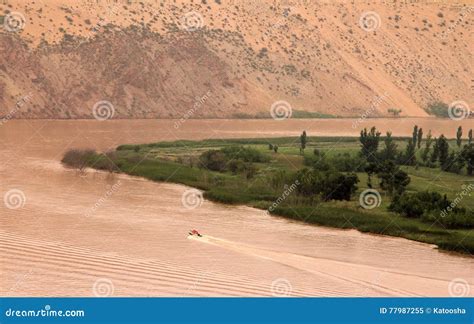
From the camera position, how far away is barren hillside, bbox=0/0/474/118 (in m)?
98.8

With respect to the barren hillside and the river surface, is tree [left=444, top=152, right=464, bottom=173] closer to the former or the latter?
the river surface

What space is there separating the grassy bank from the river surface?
3.00 ft

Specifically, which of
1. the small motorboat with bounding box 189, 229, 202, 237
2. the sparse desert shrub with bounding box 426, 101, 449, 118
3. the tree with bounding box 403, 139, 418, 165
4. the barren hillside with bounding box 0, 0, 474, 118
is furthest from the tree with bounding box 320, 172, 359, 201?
the sparse desert shrub with bounding box 426, 101, 449, 118

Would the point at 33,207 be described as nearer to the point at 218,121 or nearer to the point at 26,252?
the point at 26,252

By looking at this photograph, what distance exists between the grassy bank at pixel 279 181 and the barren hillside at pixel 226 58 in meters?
36.9

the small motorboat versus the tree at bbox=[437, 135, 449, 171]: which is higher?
the tree at bbox=[437, 135, 449, 171]

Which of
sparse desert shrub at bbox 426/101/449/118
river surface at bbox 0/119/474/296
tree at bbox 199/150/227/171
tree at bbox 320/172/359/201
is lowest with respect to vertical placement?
river surface at bbox 0/119/474/296

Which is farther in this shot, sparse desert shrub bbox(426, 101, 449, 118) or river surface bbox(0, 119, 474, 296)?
sparse desert shrub bbox(426, 101, 449, 118)

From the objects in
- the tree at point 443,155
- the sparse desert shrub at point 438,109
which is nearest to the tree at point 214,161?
the tree at point 443,155

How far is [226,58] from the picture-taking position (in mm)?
109125

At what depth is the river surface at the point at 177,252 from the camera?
20625 millimetres

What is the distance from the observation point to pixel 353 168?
1761 inches

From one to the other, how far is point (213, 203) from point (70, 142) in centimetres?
3055

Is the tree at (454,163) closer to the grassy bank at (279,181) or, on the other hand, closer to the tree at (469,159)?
the tree at (469,159)
